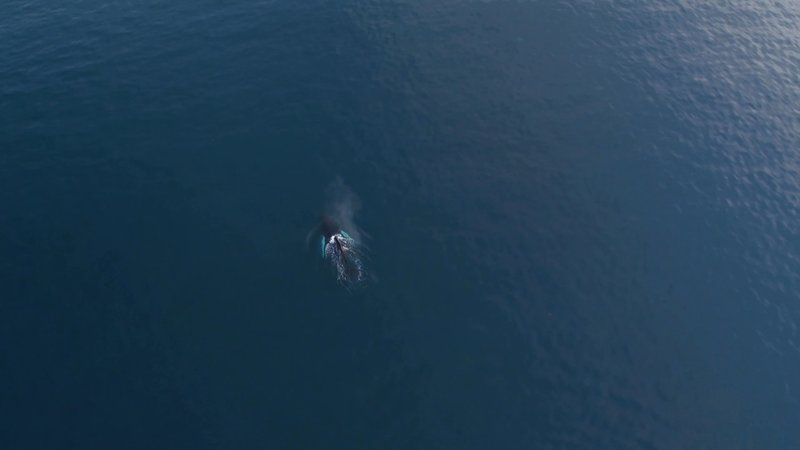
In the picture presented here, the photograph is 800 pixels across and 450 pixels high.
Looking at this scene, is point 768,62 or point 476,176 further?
point 768,62

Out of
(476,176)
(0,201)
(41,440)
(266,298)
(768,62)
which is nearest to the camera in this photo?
(41,440)

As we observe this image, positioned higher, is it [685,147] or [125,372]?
[685,147]

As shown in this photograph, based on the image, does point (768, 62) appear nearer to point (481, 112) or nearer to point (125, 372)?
point (481, 112)

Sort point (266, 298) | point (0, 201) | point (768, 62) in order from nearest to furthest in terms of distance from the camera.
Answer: point (266, 298) → point (0, 201) → point (768, 62)

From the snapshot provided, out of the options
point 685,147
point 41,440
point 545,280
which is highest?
point 685,147

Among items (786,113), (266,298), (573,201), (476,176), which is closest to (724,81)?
(786,113)

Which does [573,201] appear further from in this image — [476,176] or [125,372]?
[125,372]
